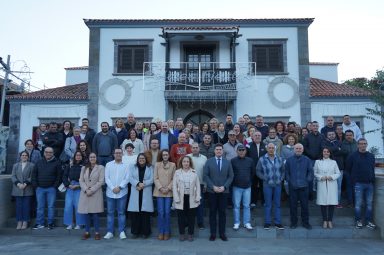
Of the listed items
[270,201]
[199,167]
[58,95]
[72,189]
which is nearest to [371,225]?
[270,201]

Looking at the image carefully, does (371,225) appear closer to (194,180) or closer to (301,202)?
(301,202)

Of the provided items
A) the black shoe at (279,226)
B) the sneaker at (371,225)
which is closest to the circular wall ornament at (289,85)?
the sneaker at (371,225)

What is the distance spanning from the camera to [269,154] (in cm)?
737

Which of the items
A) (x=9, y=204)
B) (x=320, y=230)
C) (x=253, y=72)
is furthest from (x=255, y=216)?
(x=253, y=72)

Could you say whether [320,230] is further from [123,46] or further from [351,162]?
[123,46]

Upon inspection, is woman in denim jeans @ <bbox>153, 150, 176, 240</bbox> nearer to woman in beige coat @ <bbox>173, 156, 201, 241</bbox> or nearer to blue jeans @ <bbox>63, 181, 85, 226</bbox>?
woman in beige coat @ <bbox>173, 156, 201, 241</bbox>

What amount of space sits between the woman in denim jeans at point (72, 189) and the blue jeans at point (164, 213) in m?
1.67

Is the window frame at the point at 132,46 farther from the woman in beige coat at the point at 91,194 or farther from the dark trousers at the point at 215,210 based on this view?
the dark trousers at the point at 215,210

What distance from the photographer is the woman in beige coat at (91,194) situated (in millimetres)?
6965

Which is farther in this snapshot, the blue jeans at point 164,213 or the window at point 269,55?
the window at point 269,55

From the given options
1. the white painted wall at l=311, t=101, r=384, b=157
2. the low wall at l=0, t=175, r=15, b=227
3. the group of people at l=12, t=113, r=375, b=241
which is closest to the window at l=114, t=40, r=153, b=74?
the white painted wall at l=311, t=101, r=384, b=157

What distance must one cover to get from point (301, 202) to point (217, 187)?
1.80m

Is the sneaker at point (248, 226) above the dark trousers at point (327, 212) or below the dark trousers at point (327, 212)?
below

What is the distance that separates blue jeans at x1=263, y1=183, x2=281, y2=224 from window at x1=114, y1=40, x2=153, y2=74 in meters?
9.64
